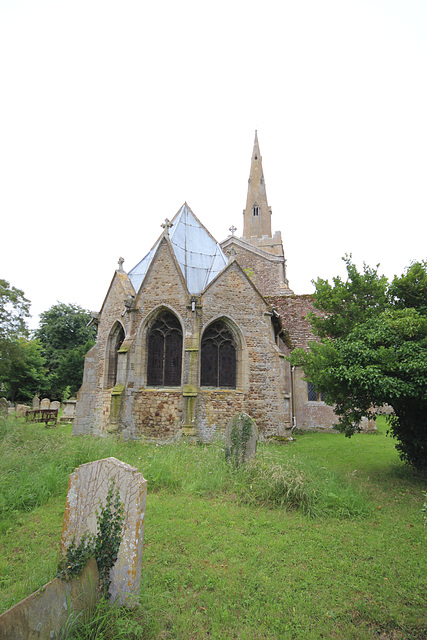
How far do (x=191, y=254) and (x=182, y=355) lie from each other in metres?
4.97

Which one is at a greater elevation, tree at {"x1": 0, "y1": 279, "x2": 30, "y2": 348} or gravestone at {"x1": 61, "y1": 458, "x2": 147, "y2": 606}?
tree at {"x1": 0, "y1": 279, "x2": 30, "y2": 348}

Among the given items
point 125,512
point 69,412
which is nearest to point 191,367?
point 125,512

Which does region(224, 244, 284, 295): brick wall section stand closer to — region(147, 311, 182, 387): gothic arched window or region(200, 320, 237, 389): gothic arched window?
region(200, 320, 237, 389): gothic arched window

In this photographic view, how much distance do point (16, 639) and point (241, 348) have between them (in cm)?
1140

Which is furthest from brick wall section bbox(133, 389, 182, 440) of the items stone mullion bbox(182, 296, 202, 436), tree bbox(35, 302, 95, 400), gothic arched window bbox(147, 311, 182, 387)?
tree bbox(35, 302, 95, 400)

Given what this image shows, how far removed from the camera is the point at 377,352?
6.92 meters

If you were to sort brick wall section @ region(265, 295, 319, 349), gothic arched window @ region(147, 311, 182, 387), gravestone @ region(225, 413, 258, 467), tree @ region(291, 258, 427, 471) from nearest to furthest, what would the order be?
tree @ region(291, 258, 427, 471) → gravestone @ region(225, 413, 258, 467) → gothic arched window @ region(147, 311, 182, 387) → brick wall section @ region(265, 295, 319, 349)

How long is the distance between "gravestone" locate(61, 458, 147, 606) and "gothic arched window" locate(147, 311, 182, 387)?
964 cm

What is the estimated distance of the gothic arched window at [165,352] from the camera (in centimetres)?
1309

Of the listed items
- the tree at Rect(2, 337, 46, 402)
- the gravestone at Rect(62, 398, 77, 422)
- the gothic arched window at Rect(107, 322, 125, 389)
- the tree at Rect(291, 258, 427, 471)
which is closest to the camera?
the tree at Rect(291, 258, 427, 471)

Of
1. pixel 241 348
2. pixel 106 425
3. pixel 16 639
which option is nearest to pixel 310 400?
pixel 241 348

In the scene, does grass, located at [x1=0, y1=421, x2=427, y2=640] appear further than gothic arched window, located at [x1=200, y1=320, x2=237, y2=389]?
No

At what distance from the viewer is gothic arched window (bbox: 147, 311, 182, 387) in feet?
43.0

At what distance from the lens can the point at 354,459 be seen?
9828mm
